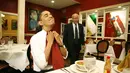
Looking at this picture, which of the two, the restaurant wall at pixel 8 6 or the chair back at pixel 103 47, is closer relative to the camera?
the chair back at pixel 103 47

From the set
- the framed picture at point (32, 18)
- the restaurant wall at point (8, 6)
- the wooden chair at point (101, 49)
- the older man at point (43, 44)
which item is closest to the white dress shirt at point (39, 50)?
the older man at point (43, 44)

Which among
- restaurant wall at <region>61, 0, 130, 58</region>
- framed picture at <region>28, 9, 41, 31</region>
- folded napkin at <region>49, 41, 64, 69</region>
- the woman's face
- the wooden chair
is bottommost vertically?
the wooden chair

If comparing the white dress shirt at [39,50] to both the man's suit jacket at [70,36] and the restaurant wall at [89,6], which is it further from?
the restaurant wall at [89,6]

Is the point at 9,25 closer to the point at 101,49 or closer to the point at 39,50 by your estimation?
the point at 101,49

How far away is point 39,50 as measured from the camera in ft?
3.38

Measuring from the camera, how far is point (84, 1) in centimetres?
526

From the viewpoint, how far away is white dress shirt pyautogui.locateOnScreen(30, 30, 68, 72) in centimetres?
99

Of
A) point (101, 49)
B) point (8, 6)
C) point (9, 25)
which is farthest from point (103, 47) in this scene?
point (8, 6)

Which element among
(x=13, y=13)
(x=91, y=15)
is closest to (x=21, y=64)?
(x=13, y=13)

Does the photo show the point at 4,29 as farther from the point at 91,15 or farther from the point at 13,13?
the point at 91,15

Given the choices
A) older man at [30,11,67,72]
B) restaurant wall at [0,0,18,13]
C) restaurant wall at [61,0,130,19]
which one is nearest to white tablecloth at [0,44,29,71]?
older man at [30,11,67,72]

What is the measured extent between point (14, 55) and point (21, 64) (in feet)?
0.69

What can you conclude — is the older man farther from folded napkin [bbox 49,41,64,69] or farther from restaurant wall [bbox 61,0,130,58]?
restaurant wall [bbox 61,0,130,58]

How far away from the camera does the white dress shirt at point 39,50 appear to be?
39.0 inches
